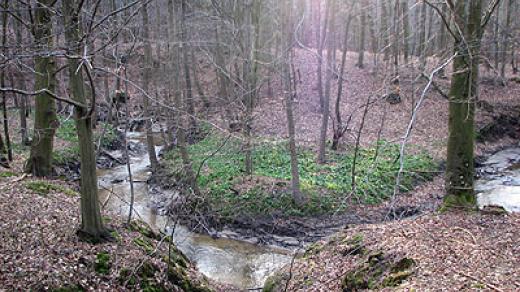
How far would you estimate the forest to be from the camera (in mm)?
6887

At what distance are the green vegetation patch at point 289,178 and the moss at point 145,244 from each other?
3.48 meters

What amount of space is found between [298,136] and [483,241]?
43.8 ft

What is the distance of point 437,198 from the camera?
15.1m

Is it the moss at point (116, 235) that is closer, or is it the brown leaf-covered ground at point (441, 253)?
the brown leaf-covered ground at point (441, 253)

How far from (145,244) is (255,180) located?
6942mm

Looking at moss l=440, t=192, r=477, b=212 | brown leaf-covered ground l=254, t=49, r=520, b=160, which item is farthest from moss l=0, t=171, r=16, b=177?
brown leaf-covered ground l=254, t=49, r=520, b=160

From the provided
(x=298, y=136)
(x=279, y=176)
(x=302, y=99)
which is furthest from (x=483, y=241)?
(x=302, y=99)

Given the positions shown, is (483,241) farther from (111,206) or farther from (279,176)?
(111,206)

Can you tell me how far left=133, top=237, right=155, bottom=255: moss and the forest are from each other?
66 mm

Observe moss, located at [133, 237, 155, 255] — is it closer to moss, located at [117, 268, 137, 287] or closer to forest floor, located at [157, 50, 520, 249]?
moss, located at [117, 268, 137, 287]

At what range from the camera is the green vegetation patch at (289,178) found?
14117 mm

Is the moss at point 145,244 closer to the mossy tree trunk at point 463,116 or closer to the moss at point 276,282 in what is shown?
the moss at point 276,282

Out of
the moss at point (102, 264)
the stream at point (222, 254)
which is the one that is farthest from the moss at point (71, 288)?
the stream at point (222, 254)

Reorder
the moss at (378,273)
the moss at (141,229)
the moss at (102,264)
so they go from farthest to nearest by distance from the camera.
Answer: the moss at (141,229) → the moss at (102,264) → the moss at (378,273)
